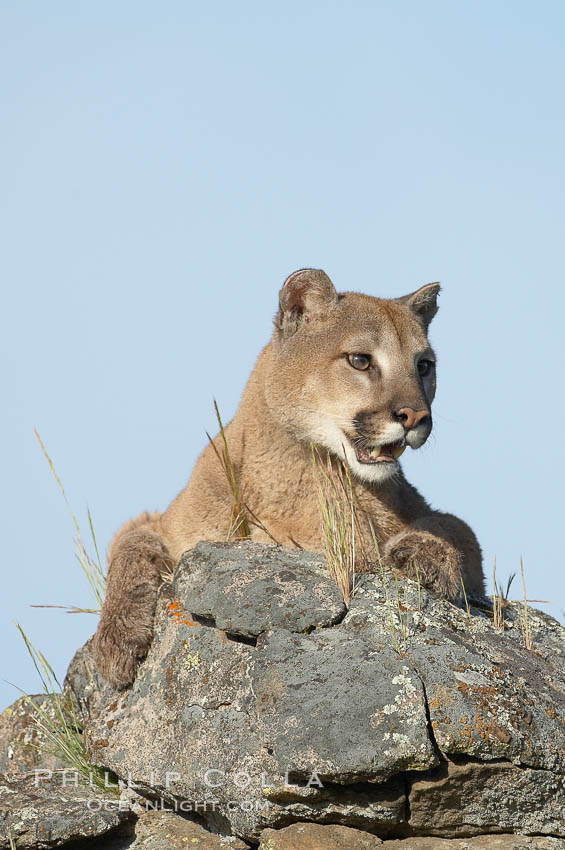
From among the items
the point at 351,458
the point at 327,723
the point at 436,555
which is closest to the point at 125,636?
the point at 351,458

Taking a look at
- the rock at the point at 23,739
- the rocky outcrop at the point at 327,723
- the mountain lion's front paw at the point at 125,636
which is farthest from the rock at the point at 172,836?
the rock at the point at 23,739

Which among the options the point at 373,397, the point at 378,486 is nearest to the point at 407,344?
the point at 373,397

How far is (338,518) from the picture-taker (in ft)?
23.3

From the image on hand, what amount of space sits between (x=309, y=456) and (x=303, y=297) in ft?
4.20

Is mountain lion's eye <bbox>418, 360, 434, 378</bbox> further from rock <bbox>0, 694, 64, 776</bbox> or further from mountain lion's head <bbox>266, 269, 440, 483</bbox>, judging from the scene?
rock <bbox>0, 694, 64, 776</bbox>

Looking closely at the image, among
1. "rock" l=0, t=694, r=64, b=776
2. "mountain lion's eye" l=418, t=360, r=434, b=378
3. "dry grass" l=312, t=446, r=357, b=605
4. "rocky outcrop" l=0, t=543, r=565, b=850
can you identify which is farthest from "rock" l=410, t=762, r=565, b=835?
"rock" l=0, t=694, r=64, b=776

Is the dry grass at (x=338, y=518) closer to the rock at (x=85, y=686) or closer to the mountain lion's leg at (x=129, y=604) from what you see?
the mountain lion's leg at (x=129, y=604)

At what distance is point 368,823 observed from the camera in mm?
5699

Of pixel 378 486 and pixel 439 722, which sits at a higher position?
pixel 378 486

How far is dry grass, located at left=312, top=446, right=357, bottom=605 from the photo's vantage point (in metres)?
6.66

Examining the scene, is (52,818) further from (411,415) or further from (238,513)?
(411,415)

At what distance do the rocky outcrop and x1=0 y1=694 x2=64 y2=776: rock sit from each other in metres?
1.80

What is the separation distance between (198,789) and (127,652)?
133 centimetres

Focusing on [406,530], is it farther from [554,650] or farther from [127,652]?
[127,652]
